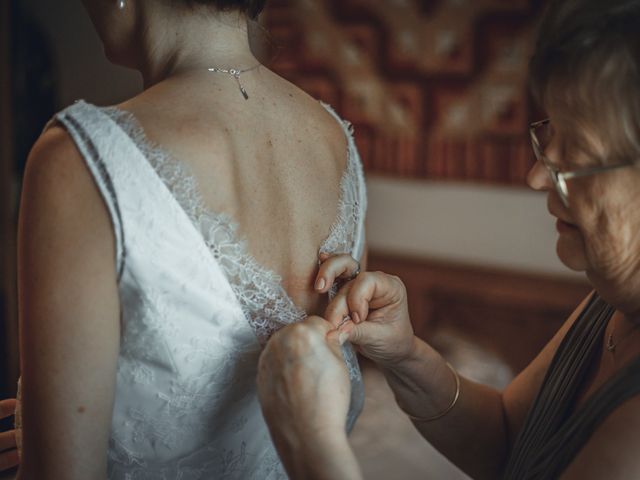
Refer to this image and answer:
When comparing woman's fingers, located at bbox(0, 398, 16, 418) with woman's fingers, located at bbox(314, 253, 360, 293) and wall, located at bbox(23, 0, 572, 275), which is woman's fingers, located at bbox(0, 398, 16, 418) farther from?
wall, located at bbox(23, 0, 572, 275)

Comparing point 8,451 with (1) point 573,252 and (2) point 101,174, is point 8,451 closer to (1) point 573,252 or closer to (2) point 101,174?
(2) point 101,174

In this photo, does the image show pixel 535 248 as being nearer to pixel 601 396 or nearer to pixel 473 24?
pixel 473 24

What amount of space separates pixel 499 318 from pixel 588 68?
2.68m

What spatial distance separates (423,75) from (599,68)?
2620 mm

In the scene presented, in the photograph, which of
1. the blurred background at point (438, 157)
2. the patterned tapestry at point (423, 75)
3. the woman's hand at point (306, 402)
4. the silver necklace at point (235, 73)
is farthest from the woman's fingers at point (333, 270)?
the patterned tapestry at point (423, 75)

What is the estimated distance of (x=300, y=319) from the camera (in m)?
1.19

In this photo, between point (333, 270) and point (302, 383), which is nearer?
point (302, 383)

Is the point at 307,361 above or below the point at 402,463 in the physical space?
above

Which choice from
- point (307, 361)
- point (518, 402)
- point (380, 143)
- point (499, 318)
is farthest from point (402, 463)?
point (307, 361)

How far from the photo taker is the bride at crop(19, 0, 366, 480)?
0.97 meters

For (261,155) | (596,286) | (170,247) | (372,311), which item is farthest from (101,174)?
(596,286)

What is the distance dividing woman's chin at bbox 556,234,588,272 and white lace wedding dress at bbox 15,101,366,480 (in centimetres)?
34

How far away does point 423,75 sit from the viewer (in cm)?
356

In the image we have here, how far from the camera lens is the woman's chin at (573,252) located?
112 cm
